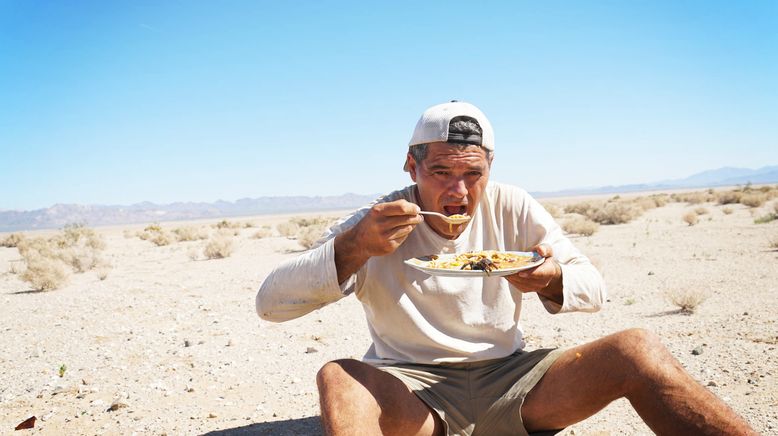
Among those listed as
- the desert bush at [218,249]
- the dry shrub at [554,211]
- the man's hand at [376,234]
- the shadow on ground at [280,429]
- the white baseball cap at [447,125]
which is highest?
the white baseball cap at [447,125]

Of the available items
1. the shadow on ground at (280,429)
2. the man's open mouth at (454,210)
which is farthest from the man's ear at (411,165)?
the shadow on ground at (280,429)

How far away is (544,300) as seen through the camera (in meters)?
2.51

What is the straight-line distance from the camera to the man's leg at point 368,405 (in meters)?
2.05

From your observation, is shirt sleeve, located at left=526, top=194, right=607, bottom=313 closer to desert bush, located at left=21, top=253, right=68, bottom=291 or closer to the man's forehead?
the man's forehead

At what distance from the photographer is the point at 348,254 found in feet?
7.21

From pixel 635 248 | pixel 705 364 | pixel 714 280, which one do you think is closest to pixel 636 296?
pixel 714 280

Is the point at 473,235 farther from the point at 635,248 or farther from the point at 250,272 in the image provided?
the point at 635,248

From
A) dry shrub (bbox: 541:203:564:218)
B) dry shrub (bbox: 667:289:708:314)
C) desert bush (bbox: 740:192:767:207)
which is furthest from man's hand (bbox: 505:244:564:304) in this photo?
desert bush (bbox: 740:192:767:207)

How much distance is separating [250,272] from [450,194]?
8.59 m

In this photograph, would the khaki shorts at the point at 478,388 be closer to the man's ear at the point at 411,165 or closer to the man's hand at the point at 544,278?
the man's hand at the point at 544,278

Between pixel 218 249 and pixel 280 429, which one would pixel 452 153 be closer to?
pixel 280 429

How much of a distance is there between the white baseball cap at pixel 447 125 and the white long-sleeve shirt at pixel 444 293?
1.00 feet

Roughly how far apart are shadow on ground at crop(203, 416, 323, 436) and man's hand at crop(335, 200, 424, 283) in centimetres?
162

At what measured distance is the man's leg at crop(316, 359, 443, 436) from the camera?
6.72 feet
